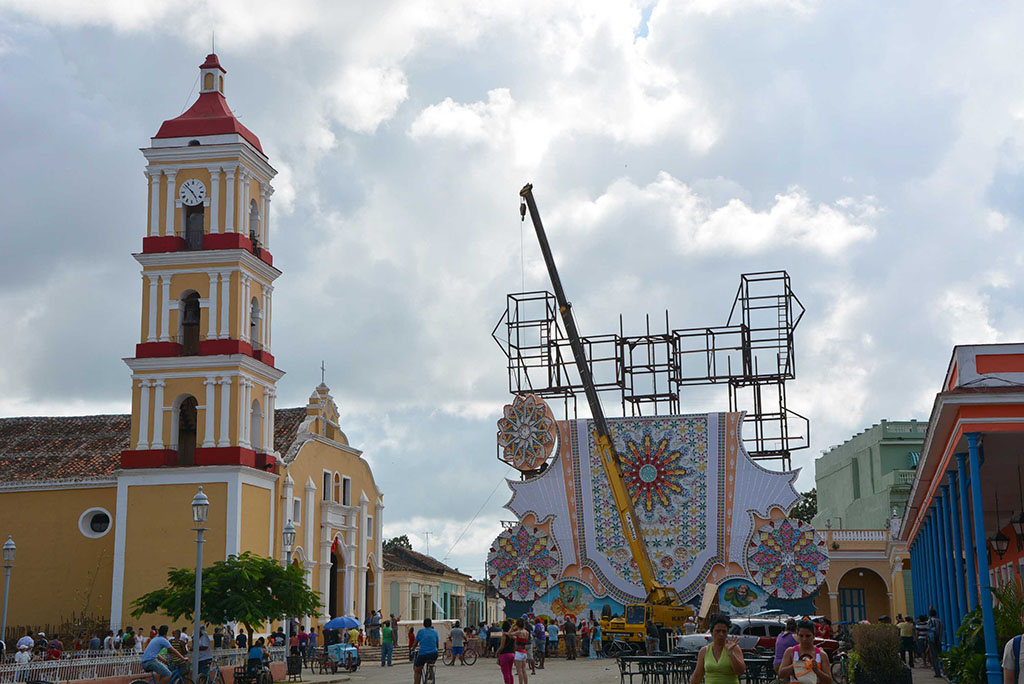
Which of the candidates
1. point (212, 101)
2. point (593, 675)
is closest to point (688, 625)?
point (593, 675)

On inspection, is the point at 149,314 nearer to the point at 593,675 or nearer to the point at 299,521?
the point at 299,521

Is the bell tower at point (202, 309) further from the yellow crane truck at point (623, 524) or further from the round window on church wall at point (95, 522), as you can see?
the yellow crane truck at point (623, 524)

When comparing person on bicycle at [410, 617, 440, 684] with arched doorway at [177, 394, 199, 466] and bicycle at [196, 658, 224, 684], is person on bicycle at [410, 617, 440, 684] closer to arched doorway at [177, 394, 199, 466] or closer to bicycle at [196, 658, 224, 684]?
bicycle at [196, 658, 224, 684]

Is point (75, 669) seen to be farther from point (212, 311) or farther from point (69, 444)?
point (69, 444)

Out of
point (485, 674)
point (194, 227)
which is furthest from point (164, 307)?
point (485, 674)

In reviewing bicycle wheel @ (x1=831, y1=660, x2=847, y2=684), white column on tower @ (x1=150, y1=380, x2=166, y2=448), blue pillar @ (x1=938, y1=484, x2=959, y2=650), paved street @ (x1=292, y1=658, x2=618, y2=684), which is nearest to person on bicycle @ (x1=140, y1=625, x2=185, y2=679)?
paved street @ (x1=292, y1=658, x2=618, y2=684)

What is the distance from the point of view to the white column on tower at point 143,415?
42.2 meters

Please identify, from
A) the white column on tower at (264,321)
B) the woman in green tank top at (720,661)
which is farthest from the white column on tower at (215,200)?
the woman in green tank top at (720,661)

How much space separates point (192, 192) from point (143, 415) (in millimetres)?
8104

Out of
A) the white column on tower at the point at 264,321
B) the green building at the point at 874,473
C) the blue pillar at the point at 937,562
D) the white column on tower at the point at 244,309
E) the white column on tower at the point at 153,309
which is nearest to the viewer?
the blue pillar at the point at 937,562

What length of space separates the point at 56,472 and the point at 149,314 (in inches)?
290

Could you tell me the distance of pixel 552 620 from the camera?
158 feet

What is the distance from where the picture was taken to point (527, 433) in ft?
168

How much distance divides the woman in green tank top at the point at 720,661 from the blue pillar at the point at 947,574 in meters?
13.3
